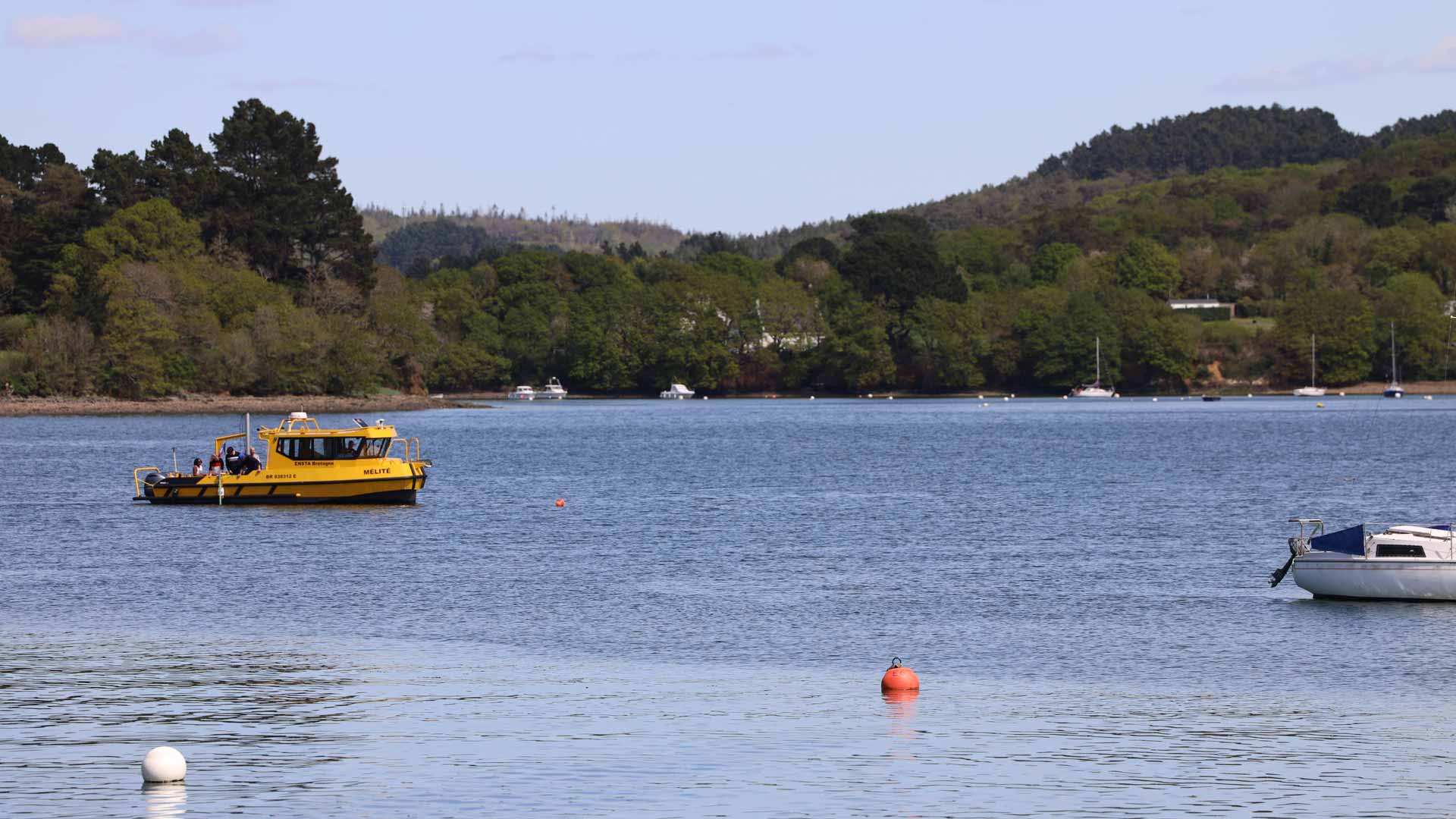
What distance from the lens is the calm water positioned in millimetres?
23984

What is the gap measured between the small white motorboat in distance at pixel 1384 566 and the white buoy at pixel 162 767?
2812 centimetres

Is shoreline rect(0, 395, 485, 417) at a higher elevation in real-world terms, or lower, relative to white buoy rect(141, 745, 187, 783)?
higher

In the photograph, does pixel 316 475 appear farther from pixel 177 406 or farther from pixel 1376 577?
pixel 177 406

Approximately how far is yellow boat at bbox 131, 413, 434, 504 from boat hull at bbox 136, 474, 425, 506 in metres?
0.03

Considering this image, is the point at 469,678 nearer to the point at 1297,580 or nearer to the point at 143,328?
the point at 1297,580

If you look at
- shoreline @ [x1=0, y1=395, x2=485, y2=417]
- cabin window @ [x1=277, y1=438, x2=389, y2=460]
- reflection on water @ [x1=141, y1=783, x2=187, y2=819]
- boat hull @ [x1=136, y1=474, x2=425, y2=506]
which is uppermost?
shoreline @ [x1=0, y1=395, x2=485, y2=417]

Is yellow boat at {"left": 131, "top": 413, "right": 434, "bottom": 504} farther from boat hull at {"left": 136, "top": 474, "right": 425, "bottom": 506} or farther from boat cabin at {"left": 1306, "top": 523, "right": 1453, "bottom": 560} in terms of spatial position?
boat cabin at {"left": 1306, "top": 523, "right": 1453, "bottom": 560}

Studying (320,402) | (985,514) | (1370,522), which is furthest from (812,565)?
(320,402)

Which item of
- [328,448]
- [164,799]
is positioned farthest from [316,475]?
[164,799]

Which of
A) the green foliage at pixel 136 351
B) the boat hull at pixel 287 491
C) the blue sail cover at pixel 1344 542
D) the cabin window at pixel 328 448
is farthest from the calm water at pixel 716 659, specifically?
the green foliage at pixel 136 351

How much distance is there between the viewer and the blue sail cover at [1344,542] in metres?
42.8

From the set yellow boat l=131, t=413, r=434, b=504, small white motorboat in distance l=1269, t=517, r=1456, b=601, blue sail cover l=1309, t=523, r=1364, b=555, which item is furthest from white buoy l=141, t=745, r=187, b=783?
yellow boat l=131, t=413, r=434, b=504

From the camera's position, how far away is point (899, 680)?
30938 mm

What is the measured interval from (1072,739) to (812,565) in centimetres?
2564
